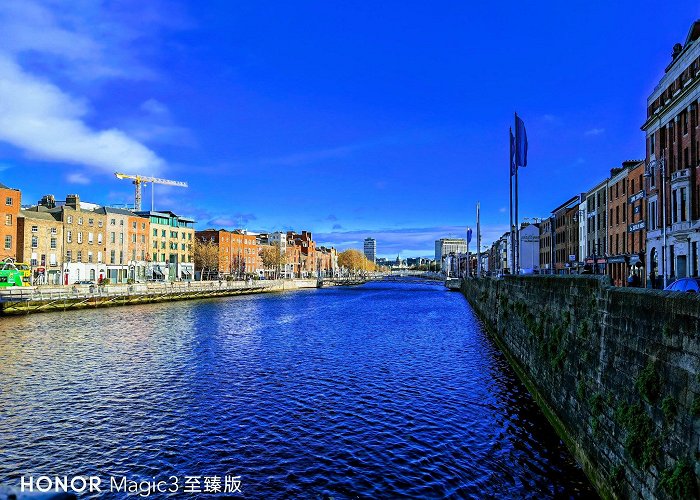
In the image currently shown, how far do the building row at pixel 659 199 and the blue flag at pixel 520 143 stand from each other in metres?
9.90

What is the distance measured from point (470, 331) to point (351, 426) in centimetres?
3154

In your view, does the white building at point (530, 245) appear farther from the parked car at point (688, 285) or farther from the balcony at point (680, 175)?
the parked car at point (688, 285)

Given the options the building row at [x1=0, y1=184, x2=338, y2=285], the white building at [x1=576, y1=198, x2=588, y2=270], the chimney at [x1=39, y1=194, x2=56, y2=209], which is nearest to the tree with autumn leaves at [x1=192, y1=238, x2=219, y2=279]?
the building row at [x1=0, y1=184, x2=338, y2=285]

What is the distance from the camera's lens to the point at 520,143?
131 ft

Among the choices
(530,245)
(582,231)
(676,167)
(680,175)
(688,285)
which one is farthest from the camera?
(530,245)

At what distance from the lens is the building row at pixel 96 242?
276 feet

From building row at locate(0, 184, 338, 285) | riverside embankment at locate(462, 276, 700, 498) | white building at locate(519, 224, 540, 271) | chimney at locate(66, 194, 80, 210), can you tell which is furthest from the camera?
white building at locate(519, 224, 540, 271)

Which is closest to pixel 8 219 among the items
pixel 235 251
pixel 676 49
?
pixel 235 251

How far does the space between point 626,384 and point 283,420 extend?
41.1 ft

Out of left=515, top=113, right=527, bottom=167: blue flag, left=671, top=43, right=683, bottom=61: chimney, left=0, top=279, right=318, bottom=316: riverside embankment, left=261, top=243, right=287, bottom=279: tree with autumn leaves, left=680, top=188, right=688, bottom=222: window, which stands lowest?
left=0, top=279, right=318, bottom=316: riverside embankment

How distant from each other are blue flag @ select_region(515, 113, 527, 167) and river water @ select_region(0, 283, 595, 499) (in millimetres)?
16257

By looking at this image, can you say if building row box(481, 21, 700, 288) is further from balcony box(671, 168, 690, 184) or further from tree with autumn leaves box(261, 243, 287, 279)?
tree with autumn leaves box(261, 243, 287, 279)

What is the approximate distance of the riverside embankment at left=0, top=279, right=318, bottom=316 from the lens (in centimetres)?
5791

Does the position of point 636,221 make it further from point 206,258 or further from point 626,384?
point 206,258
